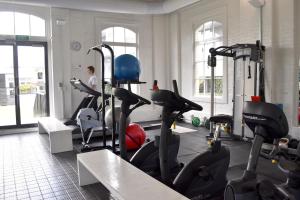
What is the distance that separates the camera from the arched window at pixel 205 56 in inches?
292

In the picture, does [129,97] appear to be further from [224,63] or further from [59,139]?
[224,63]

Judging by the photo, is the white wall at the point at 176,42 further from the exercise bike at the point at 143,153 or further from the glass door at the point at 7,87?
the exercise bike at the point at 143,153

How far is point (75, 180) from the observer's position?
12.2 ft

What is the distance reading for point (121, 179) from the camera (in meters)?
2.53

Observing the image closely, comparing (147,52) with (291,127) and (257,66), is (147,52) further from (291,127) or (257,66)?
(291,127)

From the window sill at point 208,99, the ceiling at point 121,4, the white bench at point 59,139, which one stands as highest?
the ceiling at point 121,4

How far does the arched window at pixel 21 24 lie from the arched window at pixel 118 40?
1827 mm

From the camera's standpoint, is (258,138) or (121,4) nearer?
(258,138)

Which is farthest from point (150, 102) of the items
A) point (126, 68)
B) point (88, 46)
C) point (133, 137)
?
point (88, 46)

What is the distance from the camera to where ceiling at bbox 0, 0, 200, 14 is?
641 centimetres

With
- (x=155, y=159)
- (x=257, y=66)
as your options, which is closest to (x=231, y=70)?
(x=257, y=66)

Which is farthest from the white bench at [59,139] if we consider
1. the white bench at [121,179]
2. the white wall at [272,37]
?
the white wall at [272,37]

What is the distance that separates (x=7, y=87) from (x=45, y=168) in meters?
4.16

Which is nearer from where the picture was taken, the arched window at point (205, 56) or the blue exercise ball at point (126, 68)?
the blue exercise ball at point (126, 68)
